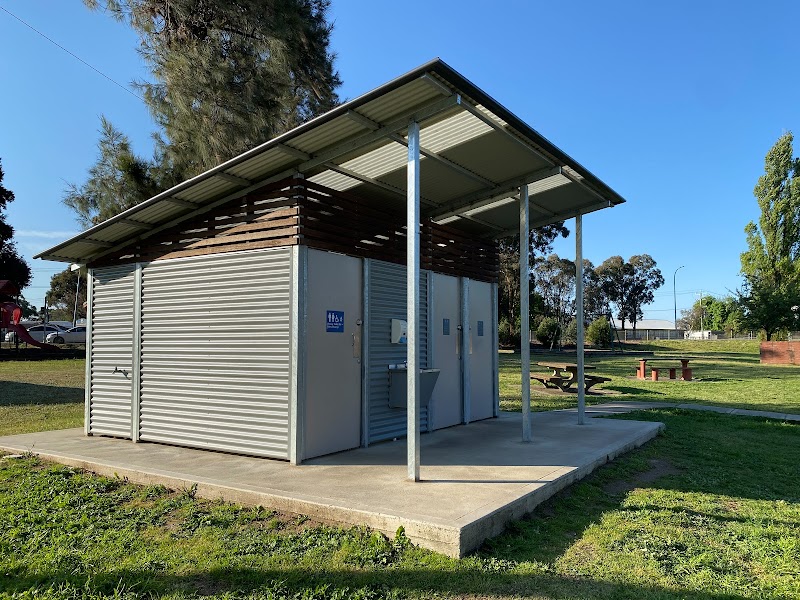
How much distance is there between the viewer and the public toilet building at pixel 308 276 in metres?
6.20

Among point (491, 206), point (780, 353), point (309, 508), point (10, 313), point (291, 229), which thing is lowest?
point (309, 508)

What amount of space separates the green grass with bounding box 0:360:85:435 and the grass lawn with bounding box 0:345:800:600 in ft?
13.6

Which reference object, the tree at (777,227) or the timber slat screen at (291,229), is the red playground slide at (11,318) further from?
the tree at (777,227)

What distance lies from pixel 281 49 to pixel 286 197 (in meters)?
7.56

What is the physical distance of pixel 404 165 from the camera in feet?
23.7

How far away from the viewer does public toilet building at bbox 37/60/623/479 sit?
6195mm

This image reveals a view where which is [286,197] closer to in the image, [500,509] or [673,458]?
[500,509]

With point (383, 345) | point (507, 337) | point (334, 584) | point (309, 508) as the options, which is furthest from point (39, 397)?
point (507, 337)

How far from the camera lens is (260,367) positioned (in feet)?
22.6

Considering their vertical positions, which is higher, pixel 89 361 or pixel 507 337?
pixel 507 337

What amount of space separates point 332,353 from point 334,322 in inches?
15.1

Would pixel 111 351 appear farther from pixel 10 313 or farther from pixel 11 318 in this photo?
pixel 11 318

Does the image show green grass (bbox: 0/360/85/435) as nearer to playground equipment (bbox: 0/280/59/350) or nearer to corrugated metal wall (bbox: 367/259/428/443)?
playground equipment (bbox: 0/280/59/350)

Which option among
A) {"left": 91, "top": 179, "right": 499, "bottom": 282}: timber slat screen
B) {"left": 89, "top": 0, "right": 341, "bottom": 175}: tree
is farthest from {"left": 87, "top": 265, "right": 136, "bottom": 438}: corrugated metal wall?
{"left": 89, "top": 0, "right": 341, "bottom": 175}: tree
